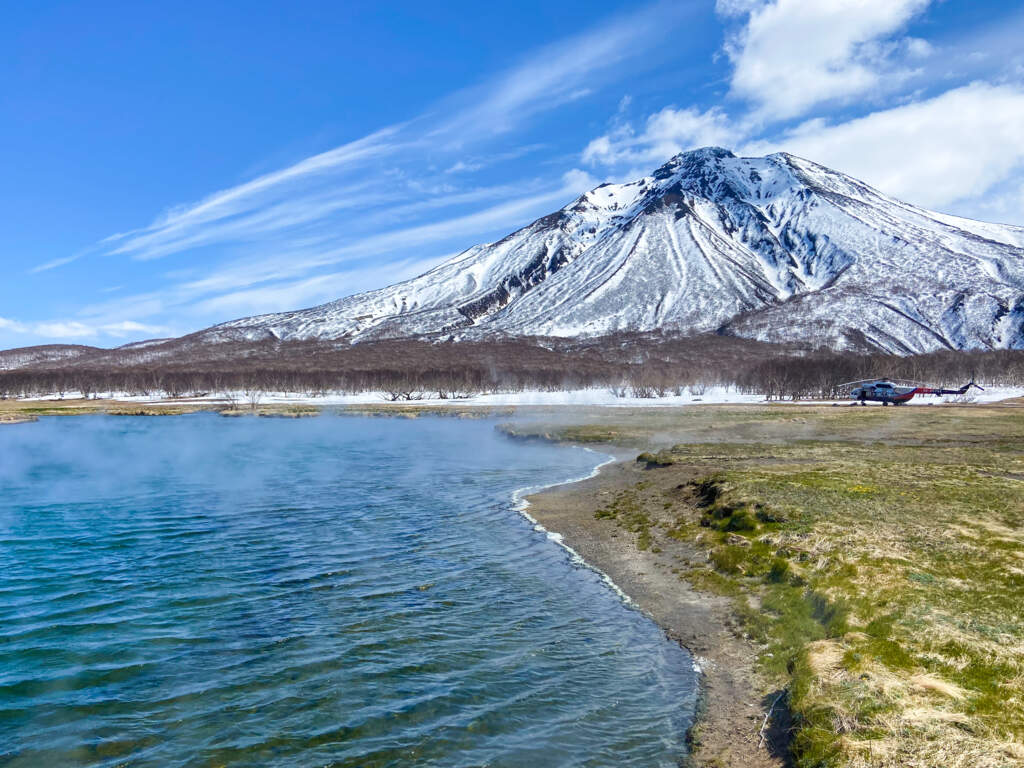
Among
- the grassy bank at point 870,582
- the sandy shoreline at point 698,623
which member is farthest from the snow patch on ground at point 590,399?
the sandy shoreline at point 698,623

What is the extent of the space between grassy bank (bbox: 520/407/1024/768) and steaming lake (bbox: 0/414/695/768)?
9.21 feet

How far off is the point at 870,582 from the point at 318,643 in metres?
13.7

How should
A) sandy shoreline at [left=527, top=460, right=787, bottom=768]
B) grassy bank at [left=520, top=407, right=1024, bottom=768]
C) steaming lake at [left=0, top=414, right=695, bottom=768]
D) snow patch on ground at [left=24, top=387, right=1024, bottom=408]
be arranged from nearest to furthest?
grassy bank at [left=520, top=407, right=1024, bottom=768] < sandy shoreline at [left=527, top=460, right=787, bottom=768] < steaming lake at [left=0, top=414, right=695, bottom=768] < snow patch on ground at [left=24, top=387, right=1024, bottom=408]

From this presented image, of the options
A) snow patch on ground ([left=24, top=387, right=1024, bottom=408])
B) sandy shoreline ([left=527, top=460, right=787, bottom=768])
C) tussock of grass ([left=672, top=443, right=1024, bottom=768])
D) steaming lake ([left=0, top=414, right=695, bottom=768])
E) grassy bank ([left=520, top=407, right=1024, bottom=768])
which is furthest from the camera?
snow patch on ground ([left=24, top=387, right=1024, bottom=408])

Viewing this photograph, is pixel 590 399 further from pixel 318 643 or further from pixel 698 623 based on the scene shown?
pixel 318 643

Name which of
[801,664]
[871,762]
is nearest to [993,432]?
[801,664]

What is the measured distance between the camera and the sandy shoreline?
38.7 feet

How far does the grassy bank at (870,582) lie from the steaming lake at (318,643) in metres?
2.81

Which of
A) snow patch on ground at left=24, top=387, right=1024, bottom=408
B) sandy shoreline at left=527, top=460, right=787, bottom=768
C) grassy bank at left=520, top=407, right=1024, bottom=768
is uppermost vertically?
snow patch on ground at left=24, top=387, right=1024, bottom=408

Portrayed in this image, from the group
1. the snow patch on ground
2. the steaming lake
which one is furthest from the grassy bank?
the snow patch on ground

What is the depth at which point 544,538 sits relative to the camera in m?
27.0

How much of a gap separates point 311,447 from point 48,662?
166 ft

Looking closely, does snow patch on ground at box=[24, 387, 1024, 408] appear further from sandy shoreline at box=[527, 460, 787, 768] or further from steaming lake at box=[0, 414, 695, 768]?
steaming lake at box=[0, 414, 695, 768]

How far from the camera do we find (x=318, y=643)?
16.3 meters
